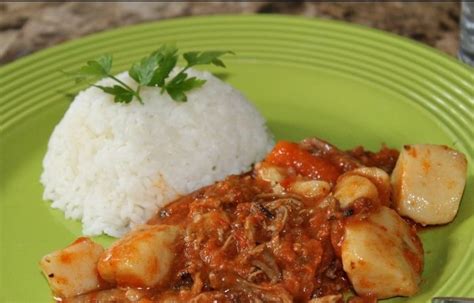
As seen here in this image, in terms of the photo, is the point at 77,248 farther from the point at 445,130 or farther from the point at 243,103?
the point at 445,130

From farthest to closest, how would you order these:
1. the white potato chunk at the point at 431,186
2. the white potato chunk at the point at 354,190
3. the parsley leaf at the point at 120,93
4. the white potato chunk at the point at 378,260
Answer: the parsley leaf at the point at 120,93 → the white potato chunk at the point at 431,186 → the white potato chunk at the point at 354,190 → the white potato chunk at the point at 378,260

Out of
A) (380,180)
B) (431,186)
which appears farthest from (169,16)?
(431,186)

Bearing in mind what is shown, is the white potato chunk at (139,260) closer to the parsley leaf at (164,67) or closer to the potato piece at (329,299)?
the potato piece at (329,299)

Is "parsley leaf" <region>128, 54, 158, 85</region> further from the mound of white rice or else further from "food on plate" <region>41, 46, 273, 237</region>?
the mound of white rice

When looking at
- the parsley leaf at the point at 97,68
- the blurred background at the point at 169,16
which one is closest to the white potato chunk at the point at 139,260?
the parsley leaf at the point at 97,68

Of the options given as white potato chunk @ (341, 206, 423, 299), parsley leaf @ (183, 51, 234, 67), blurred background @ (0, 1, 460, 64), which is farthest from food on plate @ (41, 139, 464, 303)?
blurred background @ (0, 1, 460, 64)

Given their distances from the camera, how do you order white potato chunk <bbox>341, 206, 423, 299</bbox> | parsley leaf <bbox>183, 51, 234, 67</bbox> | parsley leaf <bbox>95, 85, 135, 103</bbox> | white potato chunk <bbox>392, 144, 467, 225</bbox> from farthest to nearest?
parsley leaf <bbox>183, 51, 234, 67</bbox> < parsley leaf <bbox>95, 85, 135, 103</bbox> < white potato chunk <bbox>392, 144, 467, 225</bbox> < white potato chunk <bbox>341, 206, 423, 299</bbox>
